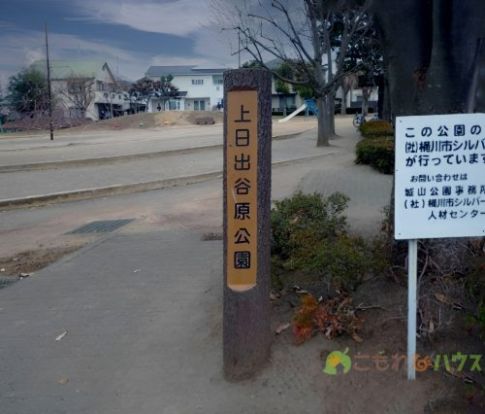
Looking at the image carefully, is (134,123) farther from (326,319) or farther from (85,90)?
(326,319)

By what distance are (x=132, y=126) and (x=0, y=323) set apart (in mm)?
45847

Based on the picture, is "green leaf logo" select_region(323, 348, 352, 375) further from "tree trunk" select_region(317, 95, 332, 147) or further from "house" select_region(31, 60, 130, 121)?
"house" select_region(31, 60, 130, 121)

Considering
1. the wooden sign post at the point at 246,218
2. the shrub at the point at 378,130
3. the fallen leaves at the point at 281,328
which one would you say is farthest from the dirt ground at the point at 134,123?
the wooden sign post at the point at 246,218

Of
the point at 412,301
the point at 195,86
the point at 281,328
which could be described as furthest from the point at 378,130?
the point at 195,86

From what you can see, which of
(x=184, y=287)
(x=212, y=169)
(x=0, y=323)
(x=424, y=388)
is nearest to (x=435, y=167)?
(x=424, y=388)

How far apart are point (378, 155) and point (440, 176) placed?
10.5 metres

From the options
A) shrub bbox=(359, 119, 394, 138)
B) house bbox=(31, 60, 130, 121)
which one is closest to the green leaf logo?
shrub bbox=(359, 119, 394, 138)

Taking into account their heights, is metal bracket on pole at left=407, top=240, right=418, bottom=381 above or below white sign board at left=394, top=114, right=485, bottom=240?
below

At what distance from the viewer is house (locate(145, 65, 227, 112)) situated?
79875 mm

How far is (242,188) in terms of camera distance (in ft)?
11.2

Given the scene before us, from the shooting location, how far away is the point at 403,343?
141 inches

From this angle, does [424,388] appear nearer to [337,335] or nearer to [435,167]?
[337,335]

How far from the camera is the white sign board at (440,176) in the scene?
309 cm

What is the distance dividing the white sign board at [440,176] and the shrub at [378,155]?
9.57 metres
